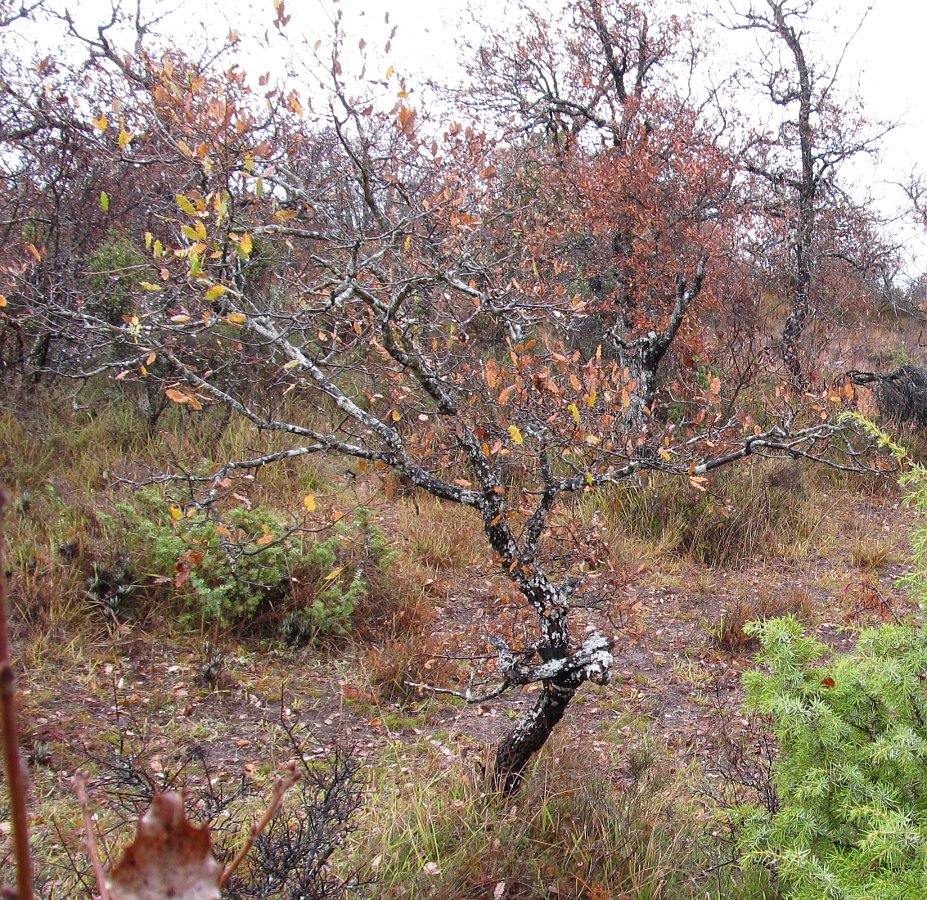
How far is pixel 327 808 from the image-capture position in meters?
2.16

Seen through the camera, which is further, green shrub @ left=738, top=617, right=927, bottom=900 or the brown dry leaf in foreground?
green shrub @ left=738, top=617, right=927, bottom=900

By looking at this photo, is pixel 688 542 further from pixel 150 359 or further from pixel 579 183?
pixel 150 359

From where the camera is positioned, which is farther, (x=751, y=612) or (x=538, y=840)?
(x=751, y=612)

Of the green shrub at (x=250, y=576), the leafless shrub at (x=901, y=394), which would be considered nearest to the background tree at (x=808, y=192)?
the leafless shrub at (x=901, y=394)

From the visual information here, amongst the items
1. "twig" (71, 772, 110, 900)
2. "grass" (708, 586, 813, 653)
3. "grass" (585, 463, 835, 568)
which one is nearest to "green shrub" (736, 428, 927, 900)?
"twig" (71, 772, 110, 900)

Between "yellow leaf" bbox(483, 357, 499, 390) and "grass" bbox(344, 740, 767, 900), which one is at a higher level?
"yellow leaf" bbox(483, 357, 499, 390)

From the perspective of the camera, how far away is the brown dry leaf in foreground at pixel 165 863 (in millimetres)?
406

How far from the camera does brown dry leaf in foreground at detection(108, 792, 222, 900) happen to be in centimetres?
41

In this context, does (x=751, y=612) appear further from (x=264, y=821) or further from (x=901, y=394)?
(x=901, y=394)

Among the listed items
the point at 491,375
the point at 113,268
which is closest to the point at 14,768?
the point at 491,375

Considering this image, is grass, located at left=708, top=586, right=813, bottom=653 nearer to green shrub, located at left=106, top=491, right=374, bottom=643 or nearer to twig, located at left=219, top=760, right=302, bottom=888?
green shrub, located at left=106, top=491, right=374, bottom=643

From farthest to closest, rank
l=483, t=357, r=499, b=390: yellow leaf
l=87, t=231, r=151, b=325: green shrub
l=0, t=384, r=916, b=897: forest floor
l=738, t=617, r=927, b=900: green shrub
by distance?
l=87, t=231, r=151, b=325: green shrub, l=0, t=384, r=916, b=897: forest floor, l=483, t=357, r=499, b=390: yellow leaf, l=738, t=617, r=927, b=900: green shrub

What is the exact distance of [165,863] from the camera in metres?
0.41

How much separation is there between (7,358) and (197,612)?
3386 mm
